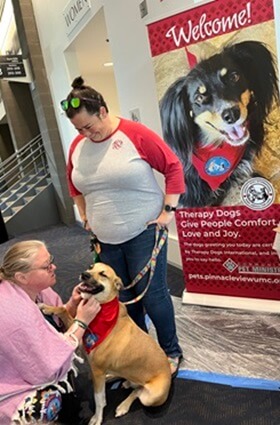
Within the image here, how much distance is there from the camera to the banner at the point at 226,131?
6.45 ft

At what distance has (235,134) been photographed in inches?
81.9

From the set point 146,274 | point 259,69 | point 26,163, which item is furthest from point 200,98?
point 26,163

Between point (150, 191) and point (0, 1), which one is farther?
point (0, 1)

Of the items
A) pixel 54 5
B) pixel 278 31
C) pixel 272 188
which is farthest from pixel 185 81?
pixel 54 5

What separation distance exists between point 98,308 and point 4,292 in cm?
40

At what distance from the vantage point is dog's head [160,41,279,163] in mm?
1962

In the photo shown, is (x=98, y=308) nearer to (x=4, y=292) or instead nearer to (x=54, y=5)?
(x=4, y=292)

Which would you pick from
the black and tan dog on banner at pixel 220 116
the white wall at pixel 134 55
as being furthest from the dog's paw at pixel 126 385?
the white wall at pixel 134 55

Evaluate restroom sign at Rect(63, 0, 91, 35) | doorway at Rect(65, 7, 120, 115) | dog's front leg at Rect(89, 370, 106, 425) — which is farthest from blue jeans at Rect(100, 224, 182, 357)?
restroom sign at Rect(63, 0, 91, 35)

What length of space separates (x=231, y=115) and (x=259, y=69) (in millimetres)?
275

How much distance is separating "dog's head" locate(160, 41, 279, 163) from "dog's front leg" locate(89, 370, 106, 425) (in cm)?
135

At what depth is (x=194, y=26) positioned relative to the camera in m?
2.08

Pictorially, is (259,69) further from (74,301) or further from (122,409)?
(122,409)

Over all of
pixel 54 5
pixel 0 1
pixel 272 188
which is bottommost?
pixel 272 188
